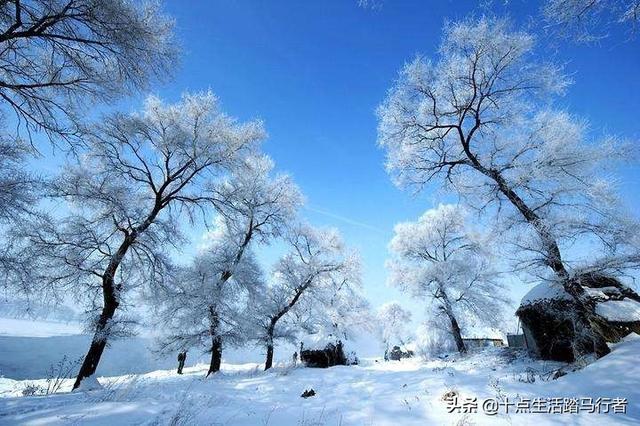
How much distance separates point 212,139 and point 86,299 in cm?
706

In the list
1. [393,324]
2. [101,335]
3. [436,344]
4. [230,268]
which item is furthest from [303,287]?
[393,324]

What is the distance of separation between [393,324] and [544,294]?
40.9 meters

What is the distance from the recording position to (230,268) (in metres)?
14.2

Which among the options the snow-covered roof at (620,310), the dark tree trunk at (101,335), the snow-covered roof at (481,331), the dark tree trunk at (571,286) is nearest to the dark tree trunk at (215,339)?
the dark tree trunk at (101,335)

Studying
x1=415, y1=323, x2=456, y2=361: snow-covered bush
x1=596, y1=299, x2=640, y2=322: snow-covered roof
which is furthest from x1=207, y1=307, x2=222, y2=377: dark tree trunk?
x1=415, y1=323, x2=456, y2=361: snow-covered bush

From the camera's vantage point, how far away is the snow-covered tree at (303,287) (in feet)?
60.3

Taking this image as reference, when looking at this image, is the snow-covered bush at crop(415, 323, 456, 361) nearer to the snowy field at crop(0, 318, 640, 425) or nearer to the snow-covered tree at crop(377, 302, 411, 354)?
the snow-covered tree at crop(377, 302, 411, 354)

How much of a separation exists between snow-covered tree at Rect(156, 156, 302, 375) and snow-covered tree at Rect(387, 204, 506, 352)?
1023 cm

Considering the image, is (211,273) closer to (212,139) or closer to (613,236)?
(212,139)

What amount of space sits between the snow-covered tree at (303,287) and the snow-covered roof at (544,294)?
41.1ft

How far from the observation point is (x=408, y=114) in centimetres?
1090

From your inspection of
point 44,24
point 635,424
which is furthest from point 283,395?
point 44,24

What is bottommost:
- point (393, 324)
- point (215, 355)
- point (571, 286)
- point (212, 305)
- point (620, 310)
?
point (215, 355)

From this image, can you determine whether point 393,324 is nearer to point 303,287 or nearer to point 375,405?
point 303,287
